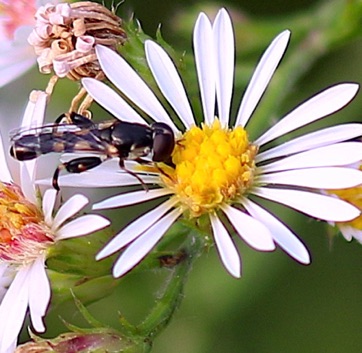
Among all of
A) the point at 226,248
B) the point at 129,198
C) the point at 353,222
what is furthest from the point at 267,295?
the point at 226,248

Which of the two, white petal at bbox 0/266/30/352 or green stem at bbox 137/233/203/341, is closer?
white petal at bbox 0/266/30/352

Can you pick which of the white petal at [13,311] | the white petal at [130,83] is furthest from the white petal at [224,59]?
the white petal at [13,311]

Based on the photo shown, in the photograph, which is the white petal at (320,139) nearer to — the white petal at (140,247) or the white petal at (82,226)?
the white petal at (140,247)

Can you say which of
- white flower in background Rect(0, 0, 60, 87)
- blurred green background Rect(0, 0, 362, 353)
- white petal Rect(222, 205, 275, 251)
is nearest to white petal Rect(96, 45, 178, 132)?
white petal Rect(222, 205, 275, 251)

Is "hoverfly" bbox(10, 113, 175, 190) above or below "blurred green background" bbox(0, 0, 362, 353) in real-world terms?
above

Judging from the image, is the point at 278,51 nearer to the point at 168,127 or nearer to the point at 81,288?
the point at 168,127

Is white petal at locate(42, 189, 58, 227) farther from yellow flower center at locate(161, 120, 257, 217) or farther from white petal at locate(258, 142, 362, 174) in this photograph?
white petal at locate(258, 142, 362, 174)

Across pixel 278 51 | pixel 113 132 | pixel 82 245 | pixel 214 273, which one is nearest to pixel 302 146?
pixel 278 51
